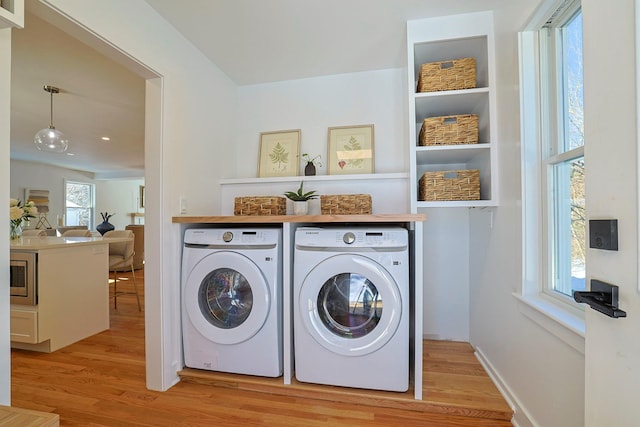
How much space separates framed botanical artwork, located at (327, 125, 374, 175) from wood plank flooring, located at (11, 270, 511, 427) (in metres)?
1.53

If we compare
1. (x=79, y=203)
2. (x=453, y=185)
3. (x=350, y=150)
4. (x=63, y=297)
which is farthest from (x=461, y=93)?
(x=79, y=203)

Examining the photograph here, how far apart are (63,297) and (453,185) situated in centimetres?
318

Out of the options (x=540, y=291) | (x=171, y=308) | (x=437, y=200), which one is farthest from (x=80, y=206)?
(x=540, y=291)

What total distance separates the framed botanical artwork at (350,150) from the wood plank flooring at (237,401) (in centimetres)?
153

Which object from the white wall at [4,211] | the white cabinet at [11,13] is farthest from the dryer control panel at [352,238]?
the white cabinet at [11,13]

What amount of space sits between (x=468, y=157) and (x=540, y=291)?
40.9 inches

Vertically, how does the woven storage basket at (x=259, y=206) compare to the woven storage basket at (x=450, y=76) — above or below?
below

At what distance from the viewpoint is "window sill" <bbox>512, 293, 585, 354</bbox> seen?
98cm

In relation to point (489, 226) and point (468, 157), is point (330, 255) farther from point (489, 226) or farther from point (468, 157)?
point (468, 157)

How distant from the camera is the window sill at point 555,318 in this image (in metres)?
0.98

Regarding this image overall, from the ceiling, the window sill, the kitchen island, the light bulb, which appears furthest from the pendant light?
the window sill

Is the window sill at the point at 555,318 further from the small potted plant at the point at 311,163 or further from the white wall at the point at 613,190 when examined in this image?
the small potted plant at the point at 311,163

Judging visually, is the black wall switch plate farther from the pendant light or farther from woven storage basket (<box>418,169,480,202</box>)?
the pendant light

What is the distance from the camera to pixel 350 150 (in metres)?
2.34
